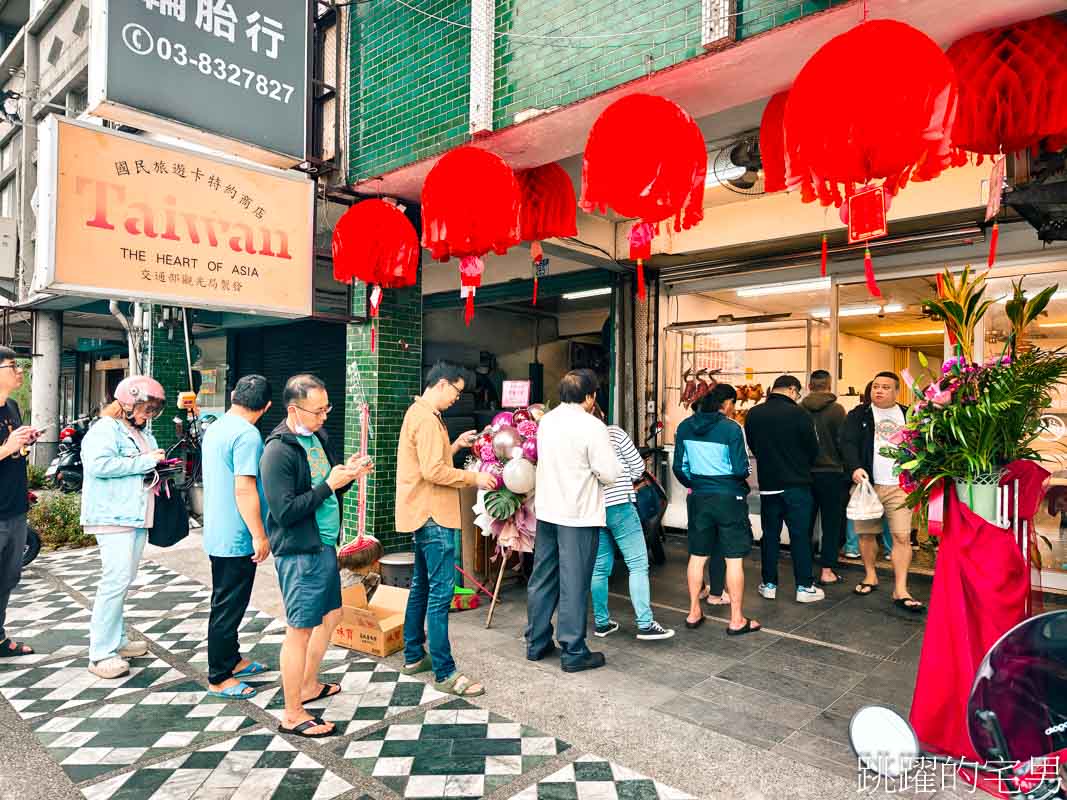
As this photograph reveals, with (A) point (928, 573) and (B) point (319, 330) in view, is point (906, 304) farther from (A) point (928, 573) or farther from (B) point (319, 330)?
(B) point (319, 330)

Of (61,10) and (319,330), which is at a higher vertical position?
(61,10)

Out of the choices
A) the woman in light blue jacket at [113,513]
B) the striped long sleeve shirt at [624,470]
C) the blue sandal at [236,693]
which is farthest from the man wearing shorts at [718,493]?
the woman in light blue jacket at [113,513]

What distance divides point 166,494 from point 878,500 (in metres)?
5.72

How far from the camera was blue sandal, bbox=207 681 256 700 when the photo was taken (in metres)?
3.88

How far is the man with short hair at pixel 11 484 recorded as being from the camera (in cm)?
428

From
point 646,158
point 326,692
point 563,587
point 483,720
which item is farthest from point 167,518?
point 646,158

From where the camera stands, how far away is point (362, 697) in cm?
388

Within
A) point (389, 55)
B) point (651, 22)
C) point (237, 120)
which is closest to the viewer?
point (651, 22)

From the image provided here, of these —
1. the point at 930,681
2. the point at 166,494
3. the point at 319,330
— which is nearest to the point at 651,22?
the point at 930,681

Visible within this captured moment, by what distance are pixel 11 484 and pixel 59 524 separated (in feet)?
15.8

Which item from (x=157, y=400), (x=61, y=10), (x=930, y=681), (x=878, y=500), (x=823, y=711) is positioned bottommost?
(x=823, y=711)

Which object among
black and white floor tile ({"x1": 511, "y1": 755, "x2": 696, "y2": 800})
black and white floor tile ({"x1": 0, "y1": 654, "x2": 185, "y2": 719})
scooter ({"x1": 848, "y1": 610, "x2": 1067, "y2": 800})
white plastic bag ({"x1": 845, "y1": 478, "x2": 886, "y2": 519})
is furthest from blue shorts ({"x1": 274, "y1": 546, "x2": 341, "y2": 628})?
white plastic bag ({"x1": 845, "y1": 478, "x2": 886, "y2": 519})

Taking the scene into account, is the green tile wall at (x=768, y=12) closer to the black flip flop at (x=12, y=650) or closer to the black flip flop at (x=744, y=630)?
the black flip flop at (x=744, y=630)

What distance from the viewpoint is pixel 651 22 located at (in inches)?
163
